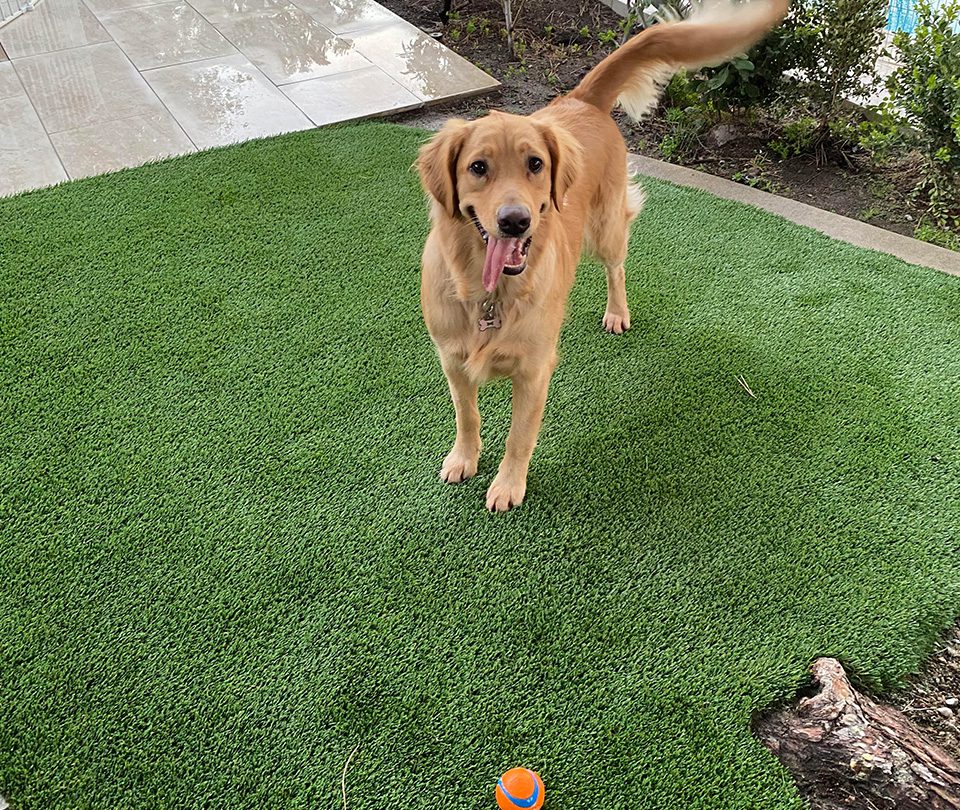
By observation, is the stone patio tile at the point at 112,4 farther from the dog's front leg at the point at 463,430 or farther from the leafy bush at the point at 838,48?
the dog's front leg at the point at 463,430

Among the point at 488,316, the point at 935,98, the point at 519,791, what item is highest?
the point at 935,98

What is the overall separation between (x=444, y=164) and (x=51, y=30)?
5.51 metres

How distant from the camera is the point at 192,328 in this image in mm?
3076

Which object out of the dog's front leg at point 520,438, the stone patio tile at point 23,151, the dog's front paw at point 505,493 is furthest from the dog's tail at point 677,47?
the stone patio tile at point 23,151

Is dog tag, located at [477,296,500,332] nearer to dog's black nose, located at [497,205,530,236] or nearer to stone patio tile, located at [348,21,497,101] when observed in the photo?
dog's black nose, located at [497,205,530,236]

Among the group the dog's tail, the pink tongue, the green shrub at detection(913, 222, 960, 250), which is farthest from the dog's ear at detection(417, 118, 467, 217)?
the green shrub at detection(913, 222, 960, 250)

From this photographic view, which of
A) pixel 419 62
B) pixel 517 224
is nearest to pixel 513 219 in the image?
pixel 517 224

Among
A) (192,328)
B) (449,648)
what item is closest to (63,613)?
(449,648)

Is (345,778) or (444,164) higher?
(444,164)

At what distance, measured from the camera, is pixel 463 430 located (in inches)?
95.3

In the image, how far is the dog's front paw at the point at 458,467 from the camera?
2.49 m

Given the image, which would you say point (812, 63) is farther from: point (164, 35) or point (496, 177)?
point (164, 35)

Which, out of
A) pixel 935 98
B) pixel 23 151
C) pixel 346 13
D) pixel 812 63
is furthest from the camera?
pixel 346 13

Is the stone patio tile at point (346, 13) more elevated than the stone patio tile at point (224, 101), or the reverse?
the stone patio tile at point (346, 13)
